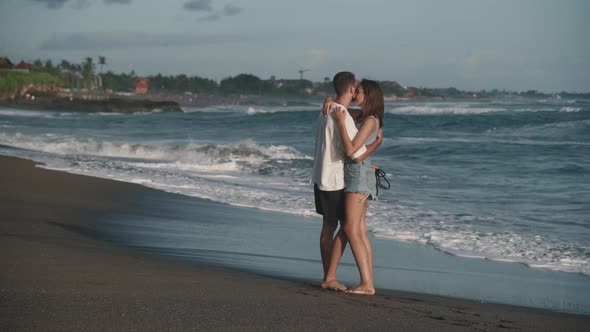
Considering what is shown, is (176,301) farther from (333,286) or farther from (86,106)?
(86,106)

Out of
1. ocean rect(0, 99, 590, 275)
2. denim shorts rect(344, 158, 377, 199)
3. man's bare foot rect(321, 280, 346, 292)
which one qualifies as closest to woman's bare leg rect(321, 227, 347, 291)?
man's bare foot rect(321, 280, 346, 292)

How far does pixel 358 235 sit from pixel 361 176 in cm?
43

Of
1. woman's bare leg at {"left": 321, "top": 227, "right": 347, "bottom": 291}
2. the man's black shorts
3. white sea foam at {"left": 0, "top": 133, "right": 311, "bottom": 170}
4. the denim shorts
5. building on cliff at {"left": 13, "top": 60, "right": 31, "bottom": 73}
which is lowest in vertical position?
white sea foam at {"left": 0, "top": 133, "right": 311, "bottom": 170}

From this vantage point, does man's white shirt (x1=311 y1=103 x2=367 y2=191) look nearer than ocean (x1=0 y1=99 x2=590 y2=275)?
Yes

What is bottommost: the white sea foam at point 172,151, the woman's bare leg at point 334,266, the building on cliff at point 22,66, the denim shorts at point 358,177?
the white sea foam at point 172,151

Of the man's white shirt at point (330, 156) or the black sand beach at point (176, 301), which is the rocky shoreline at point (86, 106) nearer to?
the black sand beach at point (176, 301)

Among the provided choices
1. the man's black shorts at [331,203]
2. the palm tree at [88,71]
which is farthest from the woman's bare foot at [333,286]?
the palm tree at [88,71]

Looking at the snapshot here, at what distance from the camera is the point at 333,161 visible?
504cm

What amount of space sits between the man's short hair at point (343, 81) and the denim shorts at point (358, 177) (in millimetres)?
483

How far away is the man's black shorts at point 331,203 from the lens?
508 cm

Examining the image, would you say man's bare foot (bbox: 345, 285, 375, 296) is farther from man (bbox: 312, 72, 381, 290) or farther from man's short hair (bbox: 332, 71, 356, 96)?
man's short hair (bbox: 332, 71, 356, 96)

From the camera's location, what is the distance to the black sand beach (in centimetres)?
380

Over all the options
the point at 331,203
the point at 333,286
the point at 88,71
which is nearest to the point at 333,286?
the point at 333,286

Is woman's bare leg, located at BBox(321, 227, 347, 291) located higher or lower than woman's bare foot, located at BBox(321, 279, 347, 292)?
higher
